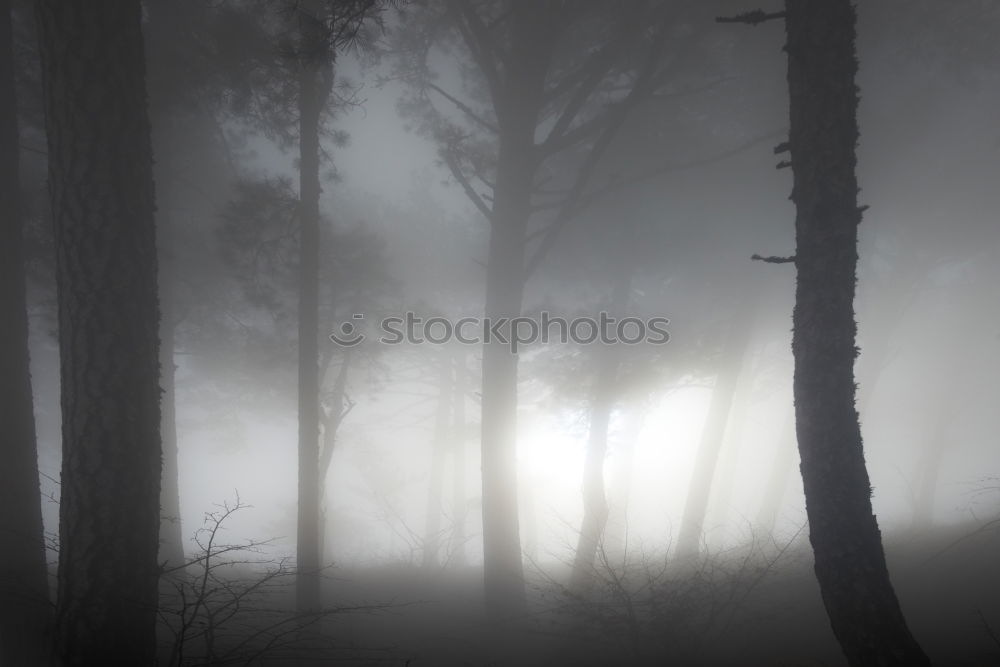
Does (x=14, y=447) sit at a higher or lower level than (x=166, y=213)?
lower

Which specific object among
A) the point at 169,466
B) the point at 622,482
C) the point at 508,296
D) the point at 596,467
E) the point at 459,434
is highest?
the point at 508,296

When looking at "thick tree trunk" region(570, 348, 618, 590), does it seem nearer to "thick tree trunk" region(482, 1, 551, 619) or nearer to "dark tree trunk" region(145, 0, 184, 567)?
"thick tree trunk" region(482, 1, 551, 619)

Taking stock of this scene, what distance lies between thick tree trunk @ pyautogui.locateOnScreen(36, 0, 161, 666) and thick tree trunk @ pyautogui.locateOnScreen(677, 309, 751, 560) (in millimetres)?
8634

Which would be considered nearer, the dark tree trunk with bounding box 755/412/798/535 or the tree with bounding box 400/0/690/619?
the tree with bounding box 400/0/690/619

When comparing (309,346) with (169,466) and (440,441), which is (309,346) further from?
(440,441)

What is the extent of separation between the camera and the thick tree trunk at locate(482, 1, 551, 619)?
6277 millimetres

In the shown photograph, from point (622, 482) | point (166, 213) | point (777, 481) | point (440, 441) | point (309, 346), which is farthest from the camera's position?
point (440, 441)

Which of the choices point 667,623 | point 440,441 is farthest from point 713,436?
point 440,441

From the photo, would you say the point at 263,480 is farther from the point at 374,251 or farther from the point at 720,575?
the point at 720,575

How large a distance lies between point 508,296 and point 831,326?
4.03 m

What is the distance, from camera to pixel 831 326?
129 inches

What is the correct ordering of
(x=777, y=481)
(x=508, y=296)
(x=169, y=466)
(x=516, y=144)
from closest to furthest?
(x=508, y=296), (x=516, y=144), (x=169, y=466), (x=777, y=481)

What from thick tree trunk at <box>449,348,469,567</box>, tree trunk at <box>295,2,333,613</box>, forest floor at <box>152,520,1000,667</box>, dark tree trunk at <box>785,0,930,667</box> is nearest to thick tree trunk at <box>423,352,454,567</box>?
thick tree trunk at <box>449,348,469,567</box>

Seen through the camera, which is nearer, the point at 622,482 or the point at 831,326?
the point at 831,326
